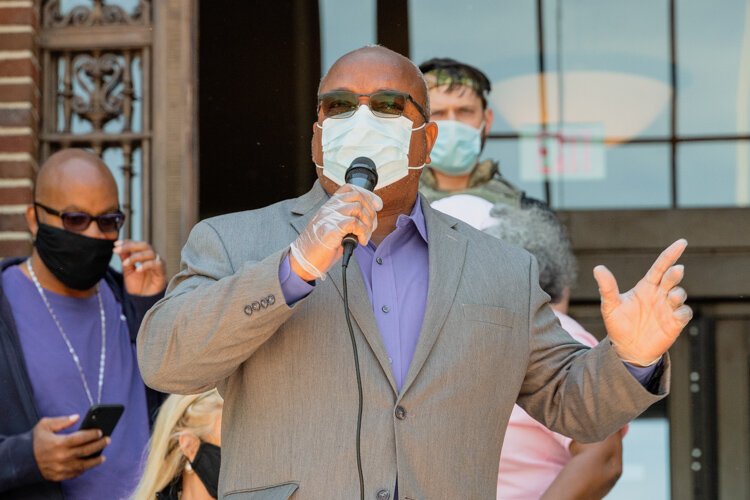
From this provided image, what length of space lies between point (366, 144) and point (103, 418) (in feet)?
5.24

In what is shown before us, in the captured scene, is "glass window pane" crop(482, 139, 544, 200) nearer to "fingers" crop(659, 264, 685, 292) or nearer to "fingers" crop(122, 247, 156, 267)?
"fingers" crop(122, 247, 156, 267)

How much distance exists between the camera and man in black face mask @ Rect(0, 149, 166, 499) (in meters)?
4.09

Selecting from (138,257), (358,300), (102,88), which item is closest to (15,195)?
(102,88)

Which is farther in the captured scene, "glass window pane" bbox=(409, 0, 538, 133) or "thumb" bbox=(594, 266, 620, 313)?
"glass window pane" bbox=(409, 0, 538, 133)

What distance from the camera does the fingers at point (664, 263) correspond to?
2.54m

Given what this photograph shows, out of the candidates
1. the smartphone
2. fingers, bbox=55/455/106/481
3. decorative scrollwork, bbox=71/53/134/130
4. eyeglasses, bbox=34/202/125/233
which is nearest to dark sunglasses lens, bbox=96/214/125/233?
eyeglasses, bbox=34/202/125/233

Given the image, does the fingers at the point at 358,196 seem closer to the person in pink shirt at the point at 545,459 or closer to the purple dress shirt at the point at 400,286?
the purple dress shirt at the point at 400,286

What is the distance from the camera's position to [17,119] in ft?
17.0

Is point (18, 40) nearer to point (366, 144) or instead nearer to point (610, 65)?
point (610, 65)

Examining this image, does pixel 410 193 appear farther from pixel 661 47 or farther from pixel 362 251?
pixel 661 47

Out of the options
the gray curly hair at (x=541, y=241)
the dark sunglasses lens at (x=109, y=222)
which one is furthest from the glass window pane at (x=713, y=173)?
the dark sunglasses lens at (x=109, y=222)

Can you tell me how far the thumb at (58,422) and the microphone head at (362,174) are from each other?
1.67m

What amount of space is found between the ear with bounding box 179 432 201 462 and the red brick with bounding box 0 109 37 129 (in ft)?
7.19

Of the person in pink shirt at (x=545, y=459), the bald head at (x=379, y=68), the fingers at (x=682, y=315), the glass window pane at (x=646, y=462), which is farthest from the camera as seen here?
the glass window pane at (x=646, y=462)
